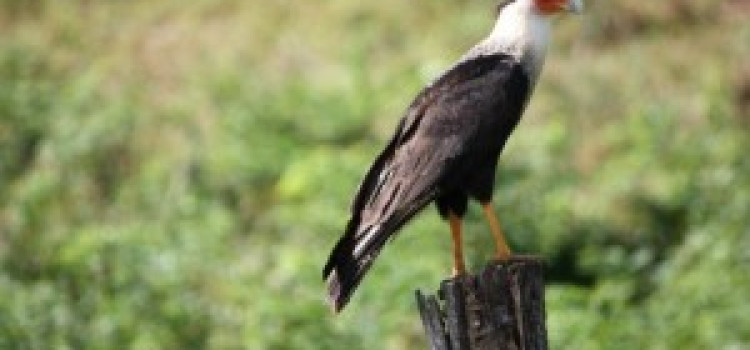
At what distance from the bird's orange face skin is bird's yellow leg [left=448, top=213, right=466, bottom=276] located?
0.78 metres

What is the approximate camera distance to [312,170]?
36.4ft

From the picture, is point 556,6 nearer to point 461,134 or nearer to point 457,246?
point 461,134

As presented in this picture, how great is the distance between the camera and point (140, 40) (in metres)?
14.8

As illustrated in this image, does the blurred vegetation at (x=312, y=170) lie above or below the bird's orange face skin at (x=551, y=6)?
above

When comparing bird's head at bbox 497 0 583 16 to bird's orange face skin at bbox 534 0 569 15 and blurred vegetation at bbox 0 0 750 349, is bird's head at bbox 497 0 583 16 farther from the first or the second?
blurred vegetation at bbox 0 0 750 349

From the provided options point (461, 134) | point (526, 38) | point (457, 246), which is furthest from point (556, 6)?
point (457, 246)

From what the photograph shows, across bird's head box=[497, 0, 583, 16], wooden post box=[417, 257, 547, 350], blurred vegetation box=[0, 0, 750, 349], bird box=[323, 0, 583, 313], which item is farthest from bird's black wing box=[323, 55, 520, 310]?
blurred vegetation box=[0, 0, 750, 349]

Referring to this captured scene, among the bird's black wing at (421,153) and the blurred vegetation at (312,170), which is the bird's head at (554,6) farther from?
the blurred vegetation at (312,170)

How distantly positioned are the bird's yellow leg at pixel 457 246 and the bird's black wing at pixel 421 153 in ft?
0.68

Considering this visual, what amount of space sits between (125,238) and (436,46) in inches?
172

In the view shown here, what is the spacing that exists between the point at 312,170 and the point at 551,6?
496cm

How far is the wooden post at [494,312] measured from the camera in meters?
5.18

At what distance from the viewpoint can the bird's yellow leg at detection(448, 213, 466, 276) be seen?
5.92 metres

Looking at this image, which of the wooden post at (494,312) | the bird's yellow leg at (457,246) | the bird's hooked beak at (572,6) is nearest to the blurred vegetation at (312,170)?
the bird's yellow leg at (457,246)
